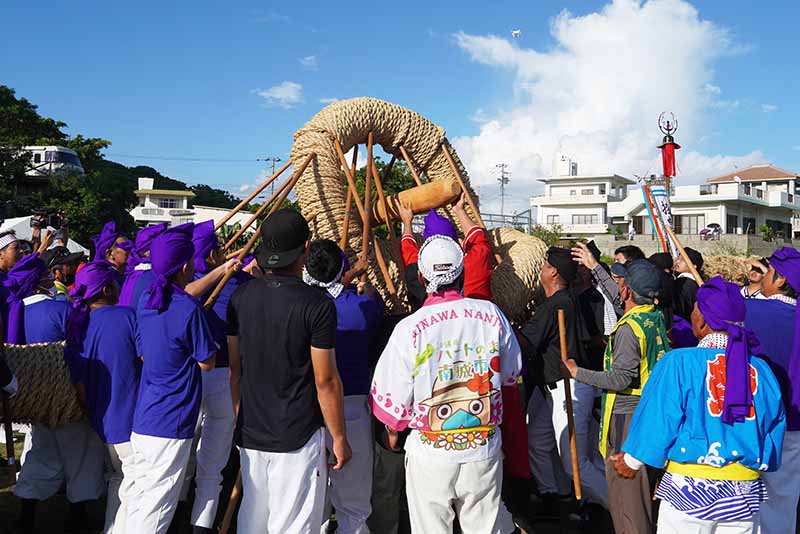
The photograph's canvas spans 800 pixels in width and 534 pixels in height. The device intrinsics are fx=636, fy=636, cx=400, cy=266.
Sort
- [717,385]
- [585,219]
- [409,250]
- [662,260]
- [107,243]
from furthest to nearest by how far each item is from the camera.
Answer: [585,219], [107,243], [662,260], [409,250], [717,385]

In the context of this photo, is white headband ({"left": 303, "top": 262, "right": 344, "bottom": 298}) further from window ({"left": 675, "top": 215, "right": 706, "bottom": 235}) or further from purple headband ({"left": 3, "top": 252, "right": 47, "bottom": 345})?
window ({"left": 675, "top": 215, "right": 706, "bottom": 235})

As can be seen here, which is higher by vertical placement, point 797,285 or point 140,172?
point 140,172

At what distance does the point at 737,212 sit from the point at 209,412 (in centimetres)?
4382

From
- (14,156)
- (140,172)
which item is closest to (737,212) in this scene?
(14,156)

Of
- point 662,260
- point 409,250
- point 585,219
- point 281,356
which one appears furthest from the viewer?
point 585,219

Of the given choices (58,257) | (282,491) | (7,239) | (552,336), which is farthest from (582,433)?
(7,239)

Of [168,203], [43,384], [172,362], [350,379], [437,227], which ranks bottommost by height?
[43,384]

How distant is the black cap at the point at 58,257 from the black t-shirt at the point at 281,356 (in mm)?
3124

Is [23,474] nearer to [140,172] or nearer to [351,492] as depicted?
[351,492]

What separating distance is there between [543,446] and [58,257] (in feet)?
14.3

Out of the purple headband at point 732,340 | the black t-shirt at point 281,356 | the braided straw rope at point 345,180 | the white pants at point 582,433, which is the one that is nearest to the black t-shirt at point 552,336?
the white pants at point 582,433

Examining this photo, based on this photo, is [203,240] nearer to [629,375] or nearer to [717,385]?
[629,375]

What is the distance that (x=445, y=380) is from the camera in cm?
261

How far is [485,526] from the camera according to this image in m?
2.69
